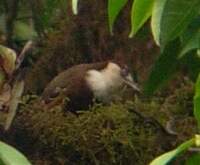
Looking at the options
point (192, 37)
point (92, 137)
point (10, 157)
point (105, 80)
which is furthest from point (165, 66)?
point (105, 80)

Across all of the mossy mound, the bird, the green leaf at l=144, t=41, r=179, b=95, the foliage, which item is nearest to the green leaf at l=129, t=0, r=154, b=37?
the foliage

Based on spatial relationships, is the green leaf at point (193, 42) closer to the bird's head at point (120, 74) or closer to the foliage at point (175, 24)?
the foliage at point (175, 24)

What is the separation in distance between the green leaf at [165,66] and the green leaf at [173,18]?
172 mm

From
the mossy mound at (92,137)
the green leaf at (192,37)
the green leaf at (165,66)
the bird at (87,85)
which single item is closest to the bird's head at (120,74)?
the bird at (87,85)

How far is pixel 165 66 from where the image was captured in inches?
42.6

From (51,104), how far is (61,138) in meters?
0.25

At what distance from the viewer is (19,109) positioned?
2.30 metres

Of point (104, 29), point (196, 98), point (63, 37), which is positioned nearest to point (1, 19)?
point (63, 37)

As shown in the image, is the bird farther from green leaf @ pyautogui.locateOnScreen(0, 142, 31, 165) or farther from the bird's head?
green leaf @ pyautogui.locateOnScreen(0, 142, 31, 165)

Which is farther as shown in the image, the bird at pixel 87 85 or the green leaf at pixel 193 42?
the bird at pixel 87 85

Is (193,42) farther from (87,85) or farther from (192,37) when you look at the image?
(87,85)

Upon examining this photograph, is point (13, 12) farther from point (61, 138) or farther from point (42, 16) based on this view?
point (61, 138)

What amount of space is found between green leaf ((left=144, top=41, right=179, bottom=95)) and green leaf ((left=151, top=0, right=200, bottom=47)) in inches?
6.8

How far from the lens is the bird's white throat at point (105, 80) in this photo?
8.18 ft
